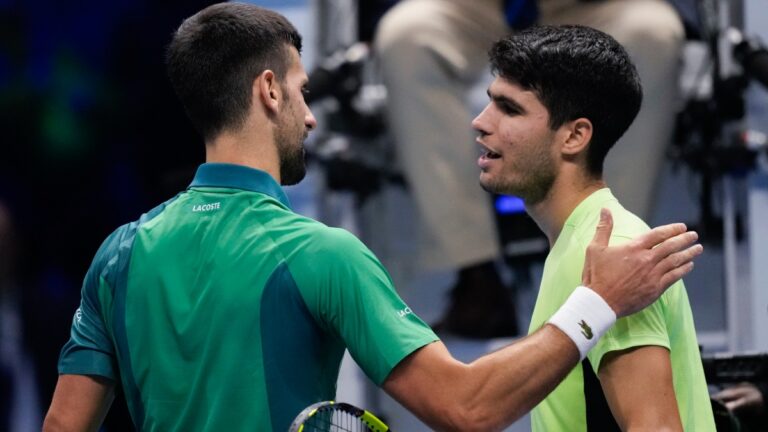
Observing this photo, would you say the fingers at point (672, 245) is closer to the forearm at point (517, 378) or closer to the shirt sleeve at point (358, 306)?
the forearm at point (517, 378)

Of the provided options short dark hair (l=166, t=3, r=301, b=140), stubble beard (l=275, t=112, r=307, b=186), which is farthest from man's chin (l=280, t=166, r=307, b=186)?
short dark hair (l=166, t=3, r=301, b=140)

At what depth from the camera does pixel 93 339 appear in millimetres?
2012

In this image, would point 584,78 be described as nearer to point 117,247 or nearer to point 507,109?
point 507,109

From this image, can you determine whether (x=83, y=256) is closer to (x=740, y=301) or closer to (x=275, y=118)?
(x=740, y=301)

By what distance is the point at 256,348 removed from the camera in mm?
1876

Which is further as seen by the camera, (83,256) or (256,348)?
(83,256)

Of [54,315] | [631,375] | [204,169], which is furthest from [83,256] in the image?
[631,375]

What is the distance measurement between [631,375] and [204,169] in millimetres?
664

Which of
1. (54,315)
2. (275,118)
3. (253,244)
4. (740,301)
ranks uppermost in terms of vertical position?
(275,118)

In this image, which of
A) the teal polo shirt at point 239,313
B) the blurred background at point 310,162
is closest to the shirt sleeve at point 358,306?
the teal polo shirt at point 239,313

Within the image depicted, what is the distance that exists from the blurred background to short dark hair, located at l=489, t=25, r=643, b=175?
1275mm

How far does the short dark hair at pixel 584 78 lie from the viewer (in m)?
2.14

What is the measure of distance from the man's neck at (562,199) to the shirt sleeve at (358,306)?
1.21 feet

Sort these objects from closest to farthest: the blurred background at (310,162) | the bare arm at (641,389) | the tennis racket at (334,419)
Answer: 1. the tennis racket at (334,419)
2. the bare arm at (641,389)
3. the blurred background at (310,162)
